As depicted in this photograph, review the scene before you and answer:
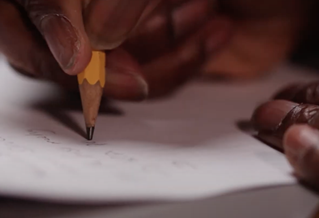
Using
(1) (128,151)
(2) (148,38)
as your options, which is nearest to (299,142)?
(1) (128,151)

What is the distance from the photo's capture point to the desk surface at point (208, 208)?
0.78ft

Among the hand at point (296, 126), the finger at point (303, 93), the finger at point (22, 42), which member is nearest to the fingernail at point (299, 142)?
the hand at point (296, 126)

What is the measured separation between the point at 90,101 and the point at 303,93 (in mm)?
186

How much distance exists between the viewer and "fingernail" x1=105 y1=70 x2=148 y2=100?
15.7 inches

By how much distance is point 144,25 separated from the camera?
1.53ft

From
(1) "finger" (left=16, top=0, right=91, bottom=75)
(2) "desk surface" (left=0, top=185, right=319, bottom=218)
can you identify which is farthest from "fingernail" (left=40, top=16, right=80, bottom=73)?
(2) "desk surface" (left=0, top=185, right=319, bottom=218)

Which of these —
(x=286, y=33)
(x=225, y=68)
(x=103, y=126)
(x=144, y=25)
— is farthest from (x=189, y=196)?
(x=286, y=33)

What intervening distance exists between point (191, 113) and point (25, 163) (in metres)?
0.21

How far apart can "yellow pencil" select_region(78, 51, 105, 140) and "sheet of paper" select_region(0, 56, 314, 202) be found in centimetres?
1

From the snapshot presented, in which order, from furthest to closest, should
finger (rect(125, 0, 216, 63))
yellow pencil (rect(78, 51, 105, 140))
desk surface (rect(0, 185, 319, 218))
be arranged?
Result: 1. finger (rect(125, 0, 216, 63))
2. yellow pencil (rect(78, 51, 105, 140))
3. desk surface (rect(0, 185, 319, 218))

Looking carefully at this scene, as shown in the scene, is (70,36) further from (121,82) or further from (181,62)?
(181,62)

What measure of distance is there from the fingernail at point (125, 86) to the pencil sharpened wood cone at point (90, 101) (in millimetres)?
54

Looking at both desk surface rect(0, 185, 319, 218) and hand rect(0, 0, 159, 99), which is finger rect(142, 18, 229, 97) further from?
desk surface rect(0, 185, 319, 218)

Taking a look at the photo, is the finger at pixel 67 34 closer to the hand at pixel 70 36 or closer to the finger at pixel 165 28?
the hand at pixel 70 36
